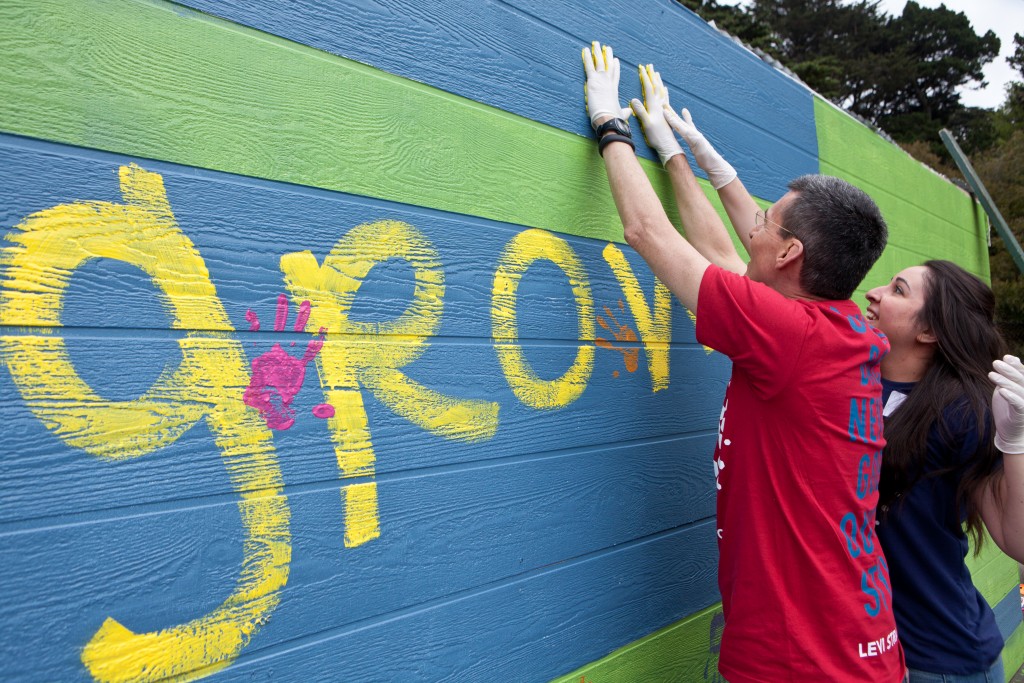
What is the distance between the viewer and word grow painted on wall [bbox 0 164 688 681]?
3.58 ft

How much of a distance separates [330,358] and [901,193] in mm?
3698

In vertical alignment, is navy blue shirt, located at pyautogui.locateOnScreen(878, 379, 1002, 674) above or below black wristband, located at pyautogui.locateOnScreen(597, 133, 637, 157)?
below

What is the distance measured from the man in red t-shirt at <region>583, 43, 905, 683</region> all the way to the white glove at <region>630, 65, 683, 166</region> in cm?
43

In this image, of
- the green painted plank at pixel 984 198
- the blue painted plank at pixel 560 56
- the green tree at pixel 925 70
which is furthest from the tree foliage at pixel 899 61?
the blue painted plank at pixel 560 56

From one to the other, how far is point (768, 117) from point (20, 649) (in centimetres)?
287

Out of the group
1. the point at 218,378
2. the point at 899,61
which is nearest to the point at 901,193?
the point at 218,378

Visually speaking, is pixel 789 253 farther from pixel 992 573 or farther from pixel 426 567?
pixel 992 573

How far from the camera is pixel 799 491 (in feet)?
5.56

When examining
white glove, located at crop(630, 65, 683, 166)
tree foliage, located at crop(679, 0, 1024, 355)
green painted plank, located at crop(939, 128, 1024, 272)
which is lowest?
white glove, located at crop(630, 65, 683, 166)

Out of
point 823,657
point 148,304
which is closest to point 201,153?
point 148,304

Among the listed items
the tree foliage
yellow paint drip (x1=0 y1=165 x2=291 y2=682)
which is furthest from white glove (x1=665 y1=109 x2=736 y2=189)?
the tree foliage

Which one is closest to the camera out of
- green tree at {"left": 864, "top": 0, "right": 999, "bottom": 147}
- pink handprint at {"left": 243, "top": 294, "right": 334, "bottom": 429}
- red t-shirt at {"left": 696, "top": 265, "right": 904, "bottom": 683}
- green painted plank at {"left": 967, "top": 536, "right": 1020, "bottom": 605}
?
pink handprint at {"left": 243, "top": 294, "right": 334, "bottom": 429}

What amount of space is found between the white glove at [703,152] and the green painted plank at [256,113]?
0.52 meters

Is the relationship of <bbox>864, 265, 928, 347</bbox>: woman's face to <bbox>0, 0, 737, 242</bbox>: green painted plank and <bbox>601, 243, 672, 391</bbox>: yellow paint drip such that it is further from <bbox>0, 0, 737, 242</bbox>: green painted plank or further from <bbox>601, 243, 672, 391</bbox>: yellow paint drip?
<bbox>0, 0, 737, 242</bbox>: green painted plank
